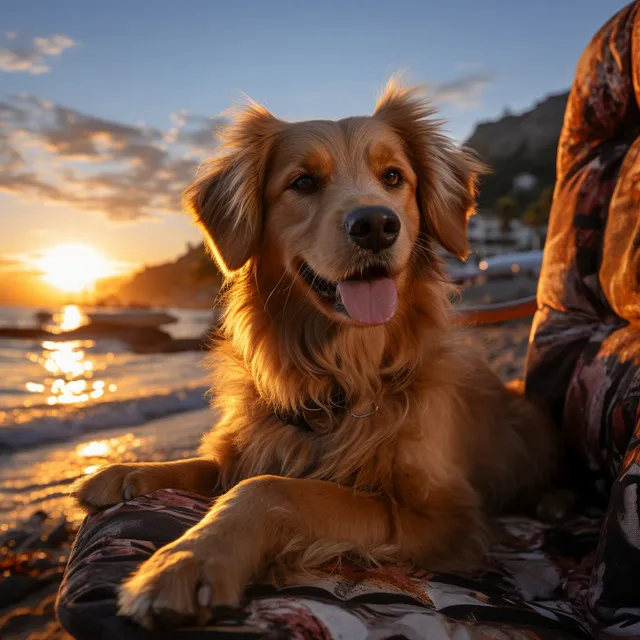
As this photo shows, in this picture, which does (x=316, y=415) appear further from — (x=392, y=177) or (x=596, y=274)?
(x=596, y=274)

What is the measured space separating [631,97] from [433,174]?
986 mm

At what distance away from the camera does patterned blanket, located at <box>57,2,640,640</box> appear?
1.49m

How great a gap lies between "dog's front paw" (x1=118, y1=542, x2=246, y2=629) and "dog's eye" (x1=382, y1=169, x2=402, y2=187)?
199 cm

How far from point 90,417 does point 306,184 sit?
24.2 feet

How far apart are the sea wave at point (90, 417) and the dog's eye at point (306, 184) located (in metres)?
5.33

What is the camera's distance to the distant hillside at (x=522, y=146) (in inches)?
4373

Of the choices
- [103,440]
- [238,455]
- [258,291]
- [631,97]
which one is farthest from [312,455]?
[103,440]

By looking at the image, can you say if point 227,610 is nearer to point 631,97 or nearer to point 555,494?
point 555,494

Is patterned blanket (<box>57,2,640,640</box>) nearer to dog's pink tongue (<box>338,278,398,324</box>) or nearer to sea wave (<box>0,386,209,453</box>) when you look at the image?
dog's pink tongue (<box>338,278,398,324</box>)

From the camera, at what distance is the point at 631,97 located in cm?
297

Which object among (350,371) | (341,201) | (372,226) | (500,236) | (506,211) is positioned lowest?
(350,371)

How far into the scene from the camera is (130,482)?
7.49 ft

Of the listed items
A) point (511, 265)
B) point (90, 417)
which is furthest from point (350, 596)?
point (511, 265)

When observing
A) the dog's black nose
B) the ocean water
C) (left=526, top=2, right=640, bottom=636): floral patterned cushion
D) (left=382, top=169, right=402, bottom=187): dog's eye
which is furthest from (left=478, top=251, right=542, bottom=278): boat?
the dog's black nose
